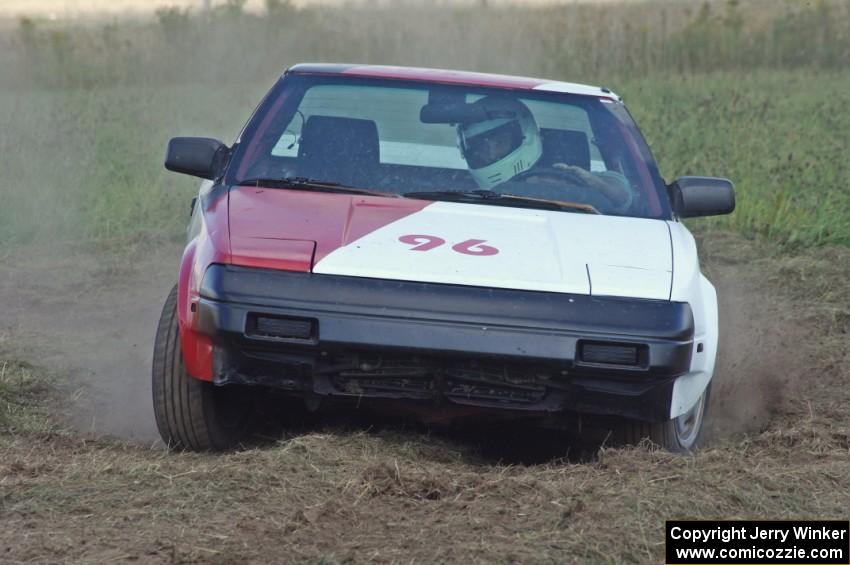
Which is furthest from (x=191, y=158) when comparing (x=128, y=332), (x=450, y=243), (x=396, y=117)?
(x=128, y=332)

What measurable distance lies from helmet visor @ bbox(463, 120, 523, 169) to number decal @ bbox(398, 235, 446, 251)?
1078 millimetres

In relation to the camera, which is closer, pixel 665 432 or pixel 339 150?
pixel 665 432

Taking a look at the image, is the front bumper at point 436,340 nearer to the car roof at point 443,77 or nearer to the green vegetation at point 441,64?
the car roof at point 443,77

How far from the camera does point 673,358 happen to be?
451cm

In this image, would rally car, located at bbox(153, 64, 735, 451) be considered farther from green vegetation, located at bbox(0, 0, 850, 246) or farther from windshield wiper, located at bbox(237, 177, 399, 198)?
green vegetation, located at bbox(0, 0, 850, 246)

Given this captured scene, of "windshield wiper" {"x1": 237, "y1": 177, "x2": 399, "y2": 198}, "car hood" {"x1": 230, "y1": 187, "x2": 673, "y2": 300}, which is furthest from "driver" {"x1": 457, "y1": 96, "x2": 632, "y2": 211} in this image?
"windshield wiper" {"x1": 237, "y1": 177, "x2": 399, "y2": 198}

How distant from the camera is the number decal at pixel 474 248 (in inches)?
184

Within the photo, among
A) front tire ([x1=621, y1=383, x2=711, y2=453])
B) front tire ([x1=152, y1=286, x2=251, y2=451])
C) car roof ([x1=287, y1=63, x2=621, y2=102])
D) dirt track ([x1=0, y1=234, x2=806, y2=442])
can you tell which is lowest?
dirt track ([x1=0, y1=234, x2=806, y2=442])

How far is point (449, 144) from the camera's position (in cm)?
599

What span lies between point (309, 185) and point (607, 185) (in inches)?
48.5

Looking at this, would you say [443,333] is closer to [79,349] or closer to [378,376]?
[378,376]

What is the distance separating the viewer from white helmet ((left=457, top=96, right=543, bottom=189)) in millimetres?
5672

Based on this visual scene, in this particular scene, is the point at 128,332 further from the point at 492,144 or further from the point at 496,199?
the point at 496,199

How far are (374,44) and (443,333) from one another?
15404 mm
